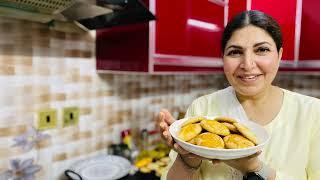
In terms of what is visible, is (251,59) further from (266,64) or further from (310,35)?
(310,35)

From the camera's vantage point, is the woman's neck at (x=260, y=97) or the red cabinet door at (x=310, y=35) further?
the red cabinet door at (x=310, y=35)

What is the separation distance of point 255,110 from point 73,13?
2.93ft

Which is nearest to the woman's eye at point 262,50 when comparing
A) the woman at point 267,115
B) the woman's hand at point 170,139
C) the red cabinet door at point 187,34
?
the woman at point 267,115

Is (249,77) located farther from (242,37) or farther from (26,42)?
(26,42)

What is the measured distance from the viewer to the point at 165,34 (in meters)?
1.29

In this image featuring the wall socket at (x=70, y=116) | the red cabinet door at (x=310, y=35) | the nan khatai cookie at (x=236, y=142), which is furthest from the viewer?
the red cabinet door at (x=310, y=35)

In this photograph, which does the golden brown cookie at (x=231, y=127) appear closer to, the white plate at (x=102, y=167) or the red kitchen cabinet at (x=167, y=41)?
the red kitchen cabinet at (x=167, y=41)

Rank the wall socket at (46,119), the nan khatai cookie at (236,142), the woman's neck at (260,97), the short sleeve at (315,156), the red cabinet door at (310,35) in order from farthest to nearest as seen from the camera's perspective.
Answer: the red cabinet door at (310,35), the wall socket at (46,119), the woman's neck at (260,97), the short sleeve at (315,156), the nan khatai cookie at (236,142)

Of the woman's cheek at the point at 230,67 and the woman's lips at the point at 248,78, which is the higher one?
the woman's cheek at the point at 230,67

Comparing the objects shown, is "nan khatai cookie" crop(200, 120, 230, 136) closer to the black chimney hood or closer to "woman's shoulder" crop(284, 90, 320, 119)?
"woman's shoulder" crop(284, 90, 320, 119)

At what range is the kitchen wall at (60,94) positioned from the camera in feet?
3.74

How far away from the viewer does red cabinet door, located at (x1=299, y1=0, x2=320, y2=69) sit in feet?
5.32

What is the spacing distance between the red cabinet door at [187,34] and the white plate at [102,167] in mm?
554

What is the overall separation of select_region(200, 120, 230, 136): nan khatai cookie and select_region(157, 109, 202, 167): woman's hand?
90mm
